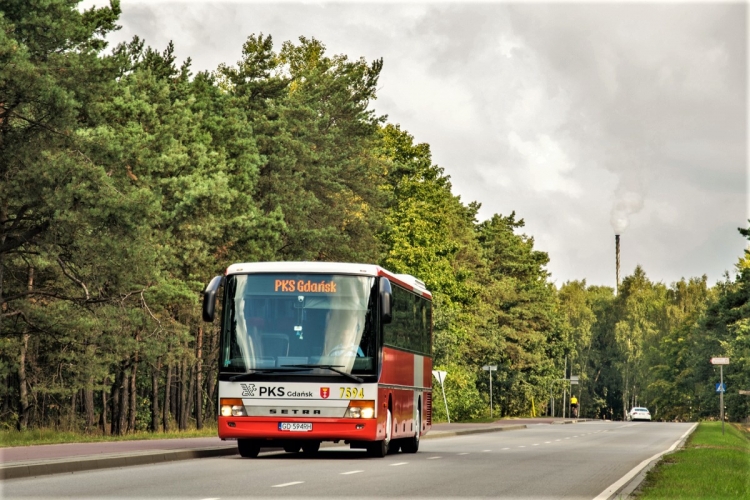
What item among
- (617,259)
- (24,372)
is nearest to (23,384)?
(24,372)

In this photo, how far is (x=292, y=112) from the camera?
57094 mm

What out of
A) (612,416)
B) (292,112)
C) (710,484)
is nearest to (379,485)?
(710,484)

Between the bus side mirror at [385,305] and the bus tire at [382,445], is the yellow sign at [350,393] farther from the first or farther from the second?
the bus tire at [382,445]

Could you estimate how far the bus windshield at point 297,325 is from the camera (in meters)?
23.4

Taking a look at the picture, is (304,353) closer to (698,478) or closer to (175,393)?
(698,478)

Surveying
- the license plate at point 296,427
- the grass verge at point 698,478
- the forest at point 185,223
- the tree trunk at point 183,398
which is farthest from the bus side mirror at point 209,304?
the tree trunk at point 183,398

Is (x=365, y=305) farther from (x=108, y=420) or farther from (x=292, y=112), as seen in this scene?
(x=108, y=420)

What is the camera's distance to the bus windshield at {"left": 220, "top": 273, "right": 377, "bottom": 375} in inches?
920

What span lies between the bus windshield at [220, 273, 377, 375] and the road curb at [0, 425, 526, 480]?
6.75 feet

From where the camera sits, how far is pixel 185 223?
45.6 meters

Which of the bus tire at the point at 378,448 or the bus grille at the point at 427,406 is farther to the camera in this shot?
the bus grille at the point at 427,406

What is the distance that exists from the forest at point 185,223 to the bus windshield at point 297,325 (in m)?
10.8

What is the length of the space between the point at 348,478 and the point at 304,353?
4.83 metres

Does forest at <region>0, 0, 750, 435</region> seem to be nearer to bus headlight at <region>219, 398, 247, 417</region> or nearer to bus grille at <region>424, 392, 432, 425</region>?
bus grille at <region>424, 392, 432, 425</region>
